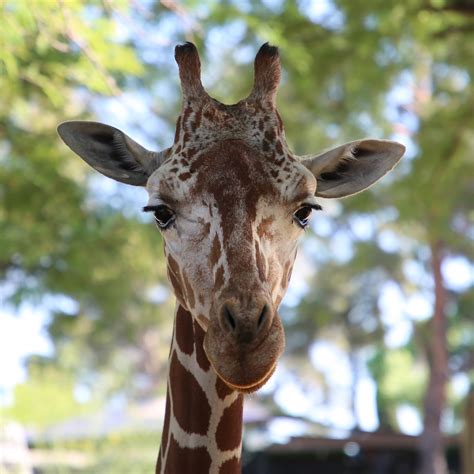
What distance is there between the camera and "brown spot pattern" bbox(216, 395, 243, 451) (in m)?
3.54

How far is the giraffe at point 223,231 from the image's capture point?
115 inches

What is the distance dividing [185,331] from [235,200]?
2.41ft

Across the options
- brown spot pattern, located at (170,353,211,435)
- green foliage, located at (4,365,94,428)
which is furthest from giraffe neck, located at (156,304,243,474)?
green foliage, located at (4,365,94,428)

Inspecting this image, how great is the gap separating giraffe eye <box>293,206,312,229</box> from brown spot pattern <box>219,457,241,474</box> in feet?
3.28

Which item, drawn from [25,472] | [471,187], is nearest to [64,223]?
[25,472]

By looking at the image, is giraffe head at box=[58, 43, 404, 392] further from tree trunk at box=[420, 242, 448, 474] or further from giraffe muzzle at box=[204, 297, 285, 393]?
tree trunk at box=[420, 242, 448, 474]

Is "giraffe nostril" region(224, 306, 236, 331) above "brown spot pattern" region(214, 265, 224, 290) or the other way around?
the other way around

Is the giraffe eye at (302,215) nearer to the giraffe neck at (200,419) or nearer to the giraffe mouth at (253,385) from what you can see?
the giraffe neck at (200,419)

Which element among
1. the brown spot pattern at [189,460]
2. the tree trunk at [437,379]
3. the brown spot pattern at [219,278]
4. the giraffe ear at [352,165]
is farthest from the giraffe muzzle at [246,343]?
the tree trunk at [437,379]

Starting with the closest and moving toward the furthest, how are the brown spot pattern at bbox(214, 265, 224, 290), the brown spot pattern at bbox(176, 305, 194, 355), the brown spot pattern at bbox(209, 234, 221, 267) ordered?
the brown spot pattern at bbox(214, 265, 224, 290) → the brown spot pattern at bbox(209, 234, 221, 267) → the brown spot pattern at bbox(176, 305, 194, 355)

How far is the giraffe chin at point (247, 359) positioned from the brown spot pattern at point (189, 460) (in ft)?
2.38

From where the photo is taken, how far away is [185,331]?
12.2 feet

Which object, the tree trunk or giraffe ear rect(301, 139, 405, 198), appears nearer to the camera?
giraffe ear rect(301, 139, 405, 198)

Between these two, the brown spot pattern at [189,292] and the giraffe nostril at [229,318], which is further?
the brown spot pattern at [189,292]
